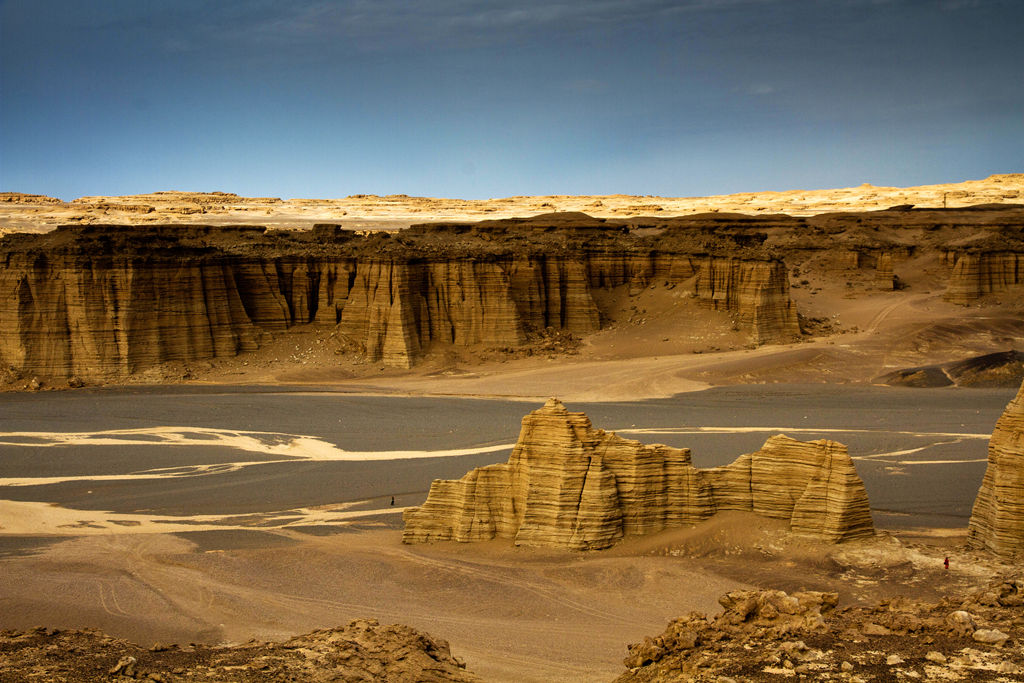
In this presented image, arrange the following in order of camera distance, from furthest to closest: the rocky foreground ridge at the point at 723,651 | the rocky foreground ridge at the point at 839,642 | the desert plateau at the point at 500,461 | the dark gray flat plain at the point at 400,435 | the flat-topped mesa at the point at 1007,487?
the dark gray flat plain at the point at 400,435 → the flat-topped mesa at the point at 1007,487 → the desert plateau at the point at 500,461 → the rocky foreground ridge at the point at 723,651 → the rocky foreground ridge at the point at 839,642

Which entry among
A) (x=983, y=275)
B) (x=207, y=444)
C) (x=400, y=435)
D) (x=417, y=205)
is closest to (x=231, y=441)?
(x=207, y=444)

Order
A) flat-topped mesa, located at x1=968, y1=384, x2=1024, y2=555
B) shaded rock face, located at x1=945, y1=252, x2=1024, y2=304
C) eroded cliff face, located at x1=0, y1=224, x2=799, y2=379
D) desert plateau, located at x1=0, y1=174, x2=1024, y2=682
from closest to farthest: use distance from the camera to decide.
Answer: desert plateau, located at x1=0, y1=174, x2=1024, y2=682
flat-topped mesa, located at x1=968, y1=384, x2=1024, y2=555
eroded cliff face, located at x1=0, y1=224, x2=799, y2=379
shaded rock face, located at x1=945, y1=252, x2=1024, y2=304

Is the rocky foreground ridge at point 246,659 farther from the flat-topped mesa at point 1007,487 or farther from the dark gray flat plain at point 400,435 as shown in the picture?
the dark gray flat plain at point 400,435

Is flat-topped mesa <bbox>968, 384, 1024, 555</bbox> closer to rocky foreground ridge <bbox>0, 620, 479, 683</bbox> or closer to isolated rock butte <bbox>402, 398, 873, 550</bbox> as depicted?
isolated rock butte <bbox>402, 398, 873, 550</bbox>

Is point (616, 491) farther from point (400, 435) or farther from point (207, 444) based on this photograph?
point (207, 444)

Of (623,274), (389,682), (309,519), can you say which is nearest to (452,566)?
(309,519)

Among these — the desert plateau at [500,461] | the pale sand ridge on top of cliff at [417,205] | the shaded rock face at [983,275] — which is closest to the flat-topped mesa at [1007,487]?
the desert plateau at [500,461]

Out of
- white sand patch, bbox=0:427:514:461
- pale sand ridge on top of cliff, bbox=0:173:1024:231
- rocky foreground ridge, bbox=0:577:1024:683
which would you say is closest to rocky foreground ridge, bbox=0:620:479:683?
rocky foreground ridge, bbox=0:577:1024:683

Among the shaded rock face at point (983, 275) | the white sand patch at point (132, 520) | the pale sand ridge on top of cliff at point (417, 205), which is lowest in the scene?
the white sand patch at point (132, 520)

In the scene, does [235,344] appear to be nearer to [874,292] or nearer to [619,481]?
[619,481]
